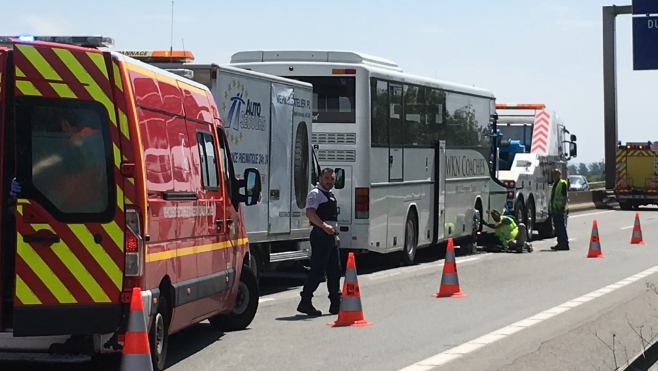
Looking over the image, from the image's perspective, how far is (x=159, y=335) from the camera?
32.1ft

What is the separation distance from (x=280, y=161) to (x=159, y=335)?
7435 millimetres

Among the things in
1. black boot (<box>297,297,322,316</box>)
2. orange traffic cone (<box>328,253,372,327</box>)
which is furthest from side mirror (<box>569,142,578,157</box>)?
orange traffic cone (<box>328,253,372,327</box>)

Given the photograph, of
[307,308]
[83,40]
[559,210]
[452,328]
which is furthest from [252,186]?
[559,210]

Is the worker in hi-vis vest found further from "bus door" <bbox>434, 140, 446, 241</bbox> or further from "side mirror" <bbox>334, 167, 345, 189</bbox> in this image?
"side mirror" <bbox>334, 167, 345, 189</bbox>

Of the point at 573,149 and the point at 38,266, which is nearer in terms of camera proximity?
the point at 38,266

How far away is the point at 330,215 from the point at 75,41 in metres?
5.67

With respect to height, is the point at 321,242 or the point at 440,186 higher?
the point at 440,186

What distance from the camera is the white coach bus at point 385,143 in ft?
65.3

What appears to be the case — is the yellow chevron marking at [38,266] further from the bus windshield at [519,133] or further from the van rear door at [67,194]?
the bus windshield at [519,133]

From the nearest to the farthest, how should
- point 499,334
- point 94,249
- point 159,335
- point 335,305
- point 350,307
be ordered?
1. point 94,249
2. point 159,335
3. point 499,334
4. point 350,307
5. point 335,305

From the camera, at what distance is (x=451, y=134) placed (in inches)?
969

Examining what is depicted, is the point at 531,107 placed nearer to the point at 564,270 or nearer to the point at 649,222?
the point at 649,222

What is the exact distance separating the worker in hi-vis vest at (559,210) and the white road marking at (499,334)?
8.15 m

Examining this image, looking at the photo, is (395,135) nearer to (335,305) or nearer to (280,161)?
(280,161)
